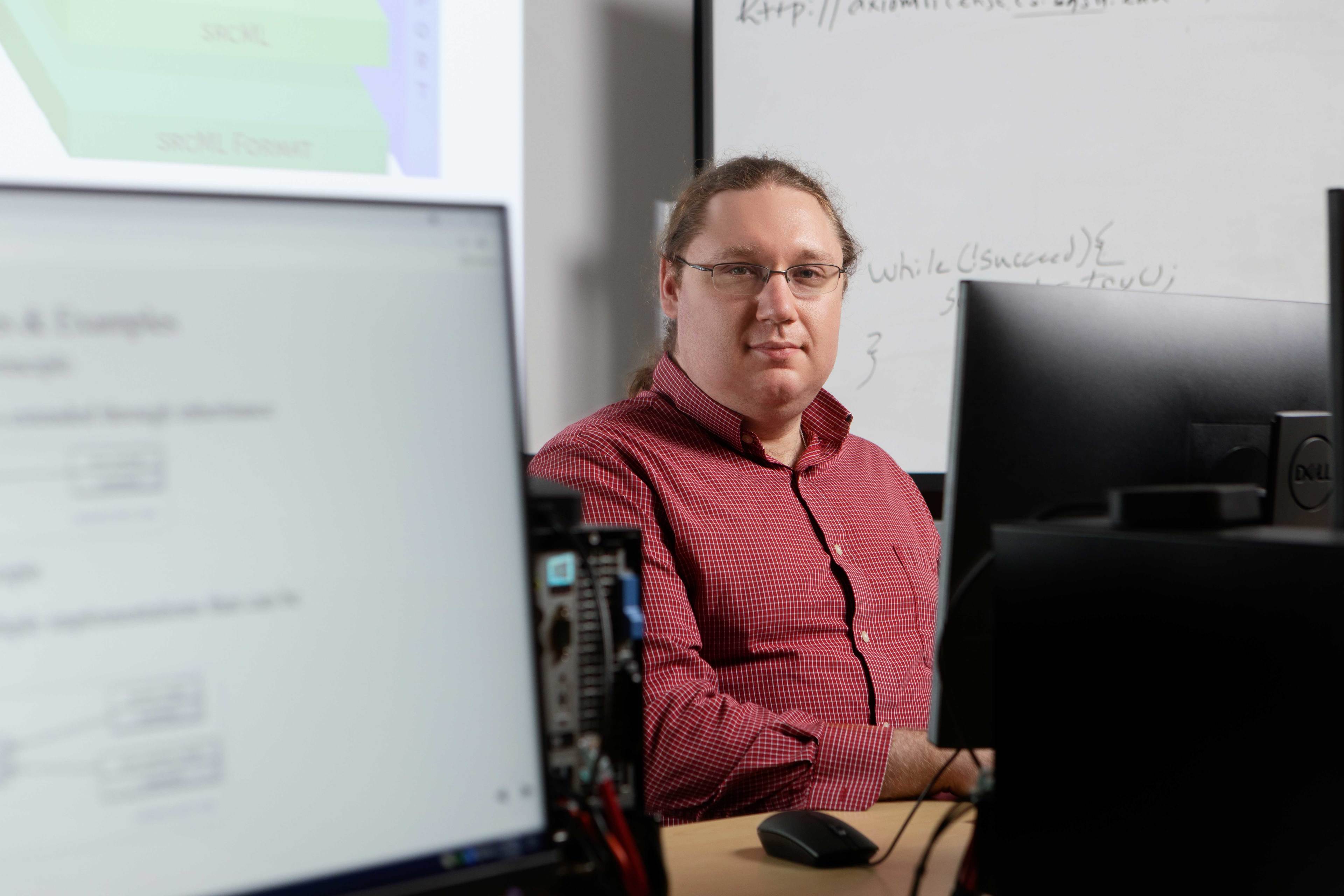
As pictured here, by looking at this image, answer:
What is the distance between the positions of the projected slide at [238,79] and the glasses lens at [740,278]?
483mm

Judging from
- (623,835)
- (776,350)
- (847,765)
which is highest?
(776,350)

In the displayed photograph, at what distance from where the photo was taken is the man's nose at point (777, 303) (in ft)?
5.07

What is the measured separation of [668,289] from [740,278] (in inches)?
6.6

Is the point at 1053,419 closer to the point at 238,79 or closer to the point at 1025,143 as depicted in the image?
the point at 238,79

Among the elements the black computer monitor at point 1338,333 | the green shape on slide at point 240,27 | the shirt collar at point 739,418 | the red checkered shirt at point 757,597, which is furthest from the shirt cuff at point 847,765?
the green shape on slide at point 240,27

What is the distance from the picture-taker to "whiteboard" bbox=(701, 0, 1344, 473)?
6.49ft

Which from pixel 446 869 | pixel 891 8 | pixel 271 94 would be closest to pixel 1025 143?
pixel 891 8

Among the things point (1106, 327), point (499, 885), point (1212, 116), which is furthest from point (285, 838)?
point (1212, 116)

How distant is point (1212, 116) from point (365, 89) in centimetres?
150

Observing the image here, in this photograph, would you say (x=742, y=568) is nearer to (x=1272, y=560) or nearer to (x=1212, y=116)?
(x=1272, y=560)

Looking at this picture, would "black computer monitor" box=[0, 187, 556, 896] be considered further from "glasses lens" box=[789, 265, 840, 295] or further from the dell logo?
"glasses lens" box=[789, 265, 840, 295]

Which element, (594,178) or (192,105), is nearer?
(192,105)

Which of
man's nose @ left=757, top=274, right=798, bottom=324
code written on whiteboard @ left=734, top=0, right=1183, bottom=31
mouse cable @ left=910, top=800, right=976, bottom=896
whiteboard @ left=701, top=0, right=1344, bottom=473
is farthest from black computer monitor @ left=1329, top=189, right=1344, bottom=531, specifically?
code written on whiteboard @ left=734, top=0, right=1183, bottom=31

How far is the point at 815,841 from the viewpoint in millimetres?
831
